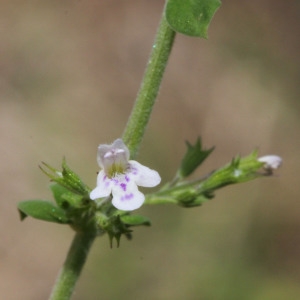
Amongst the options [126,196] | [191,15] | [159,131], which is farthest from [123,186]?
[159,131]

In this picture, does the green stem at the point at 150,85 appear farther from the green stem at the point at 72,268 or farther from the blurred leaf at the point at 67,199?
the green stem at the point at 72,268

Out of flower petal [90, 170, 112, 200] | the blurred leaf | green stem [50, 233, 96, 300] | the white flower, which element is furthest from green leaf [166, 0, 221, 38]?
green stem [50, 233, 96, 300]

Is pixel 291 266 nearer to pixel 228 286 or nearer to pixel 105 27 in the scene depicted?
pixel 228 286

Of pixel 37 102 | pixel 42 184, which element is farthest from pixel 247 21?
pixel 42 184

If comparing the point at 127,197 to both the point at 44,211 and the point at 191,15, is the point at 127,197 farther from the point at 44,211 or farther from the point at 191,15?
the point at 191,15

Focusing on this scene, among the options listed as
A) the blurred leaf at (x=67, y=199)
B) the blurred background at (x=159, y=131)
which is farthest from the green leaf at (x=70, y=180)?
the blurred background at (x=159, y=131)
